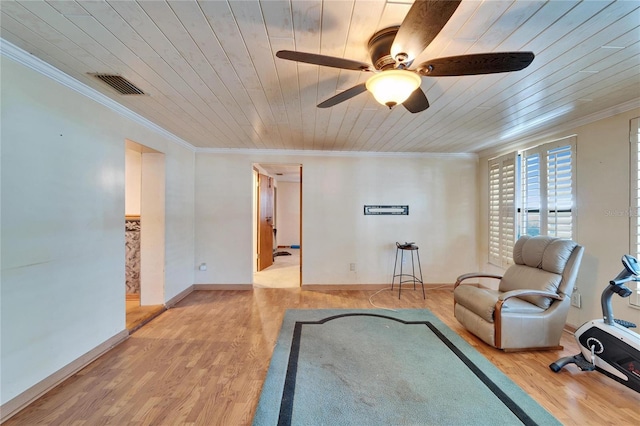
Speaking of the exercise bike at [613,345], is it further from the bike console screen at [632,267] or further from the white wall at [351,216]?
the white wall at [351,216]

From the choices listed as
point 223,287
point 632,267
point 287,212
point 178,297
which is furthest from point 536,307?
point 287,212

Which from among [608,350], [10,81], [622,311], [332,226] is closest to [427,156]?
[332,226]

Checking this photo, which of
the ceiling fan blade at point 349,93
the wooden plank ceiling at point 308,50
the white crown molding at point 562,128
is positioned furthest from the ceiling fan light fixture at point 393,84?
the white crown molding at point 562,128

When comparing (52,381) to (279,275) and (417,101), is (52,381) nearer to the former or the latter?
(417,101)

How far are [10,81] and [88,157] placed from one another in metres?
0.68

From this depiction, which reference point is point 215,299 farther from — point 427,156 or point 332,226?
point 427,156

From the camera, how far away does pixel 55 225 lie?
1.92m

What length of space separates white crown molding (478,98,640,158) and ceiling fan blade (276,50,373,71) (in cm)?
274

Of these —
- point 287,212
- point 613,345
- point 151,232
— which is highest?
point 287,212

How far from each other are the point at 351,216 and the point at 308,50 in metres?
3.06

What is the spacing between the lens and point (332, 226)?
4.40m

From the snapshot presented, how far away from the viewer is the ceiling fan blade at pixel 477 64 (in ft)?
4.03

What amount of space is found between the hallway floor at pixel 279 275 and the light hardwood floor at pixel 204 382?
1.43 metres

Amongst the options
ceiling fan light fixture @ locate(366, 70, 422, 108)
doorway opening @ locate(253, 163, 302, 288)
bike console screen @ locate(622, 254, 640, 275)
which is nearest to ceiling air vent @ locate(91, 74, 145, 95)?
ceiling fan light fixture @ locate(366, 70, 422, 108)
